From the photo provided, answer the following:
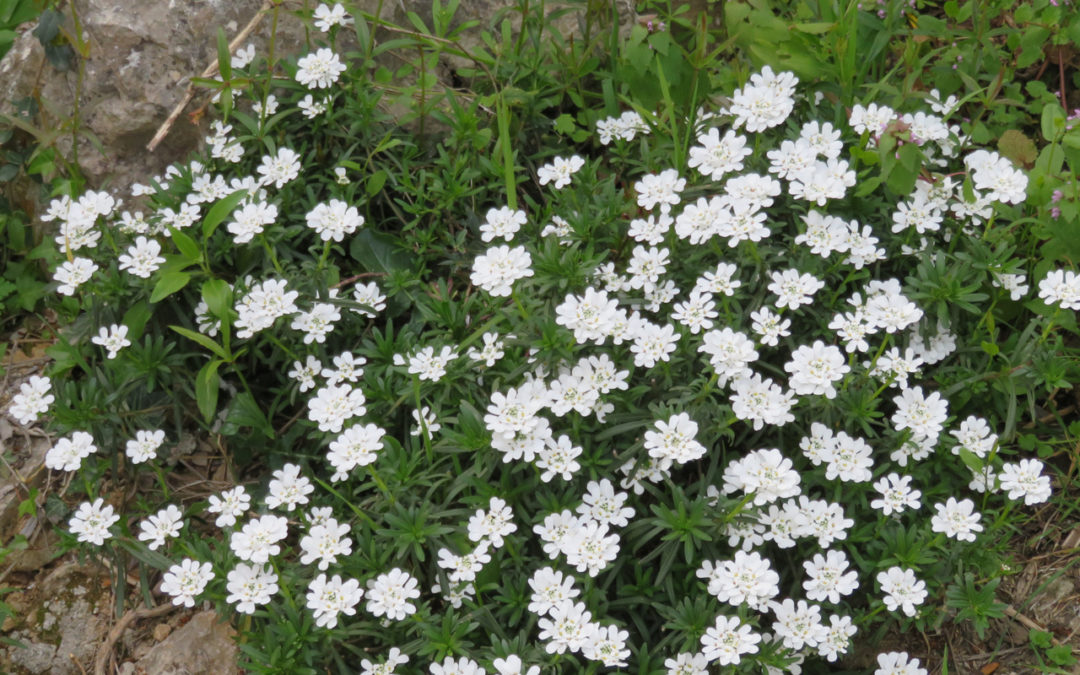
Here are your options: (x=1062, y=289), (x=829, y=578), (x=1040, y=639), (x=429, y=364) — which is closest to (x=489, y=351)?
(x=429, y=364)

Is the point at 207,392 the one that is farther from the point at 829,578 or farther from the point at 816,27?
the point at 816,27

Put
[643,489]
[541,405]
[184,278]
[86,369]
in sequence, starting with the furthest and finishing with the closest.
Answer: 1. [86,369]
2. [184,278]
3. [643,489]
4. [541,405]

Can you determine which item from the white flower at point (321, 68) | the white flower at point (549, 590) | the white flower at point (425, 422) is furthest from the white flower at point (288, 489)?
the white flower at point (321, 68)

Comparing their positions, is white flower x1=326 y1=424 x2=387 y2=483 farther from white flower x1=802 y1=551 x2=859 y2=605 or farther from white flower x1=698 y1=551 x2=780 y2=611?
white flower x1=802 y1=551 x2=859 y2=605

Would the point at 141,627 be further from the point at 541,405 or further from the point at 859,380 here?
the point at 859,380

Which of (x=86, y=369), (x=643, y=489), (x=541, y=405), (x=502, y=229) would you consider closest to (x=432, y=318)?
(x=502, y=229)

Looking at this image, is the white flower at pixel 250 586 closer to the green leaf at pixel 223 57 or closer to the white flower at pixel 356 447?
the white flower at pixel 356 447

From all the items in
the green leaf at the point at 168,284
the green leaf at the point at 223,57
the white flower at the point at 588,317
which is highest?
the green leaf at the point at 223,57
